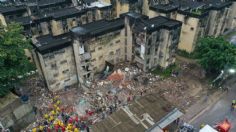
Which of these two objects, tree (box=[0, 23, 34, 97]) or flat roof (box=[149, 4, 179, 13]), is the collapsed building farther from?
flat roof (box=[149, 4, 179, 13])

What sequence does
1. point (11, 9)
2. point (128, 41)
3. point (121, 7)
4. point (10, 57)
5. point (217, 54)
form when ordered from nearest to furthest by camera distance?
point (10, 57) < point (217, 54) < point (128, 41) < point (11, 9) < point (121, 7)

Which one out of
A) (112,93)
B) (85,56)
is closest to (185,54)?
(112,93)

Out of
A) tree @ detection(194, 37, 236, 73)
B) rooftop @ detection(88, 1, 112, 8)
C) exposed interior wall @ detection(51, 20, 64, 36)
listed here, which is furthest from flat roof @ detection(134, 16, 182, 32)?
exposed interior wall @ detection(51, 20, 64, 36)

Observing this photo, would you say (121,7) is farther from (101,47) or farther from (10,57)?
(10,57)

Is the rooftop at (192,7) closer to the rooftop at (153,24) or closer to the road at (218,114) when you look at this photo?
the rooftop at (153,24)

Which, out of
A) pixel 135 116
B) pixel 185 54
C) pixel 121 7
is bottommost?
pixel 185 54

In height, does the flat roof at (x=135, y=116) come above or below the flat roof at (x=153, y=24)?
below

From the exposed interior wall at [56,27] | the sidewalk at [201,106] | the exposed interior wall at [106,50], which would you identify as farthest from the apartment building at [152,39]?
the exposed interior wall at [56,27]
